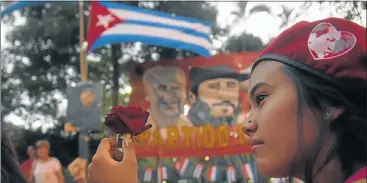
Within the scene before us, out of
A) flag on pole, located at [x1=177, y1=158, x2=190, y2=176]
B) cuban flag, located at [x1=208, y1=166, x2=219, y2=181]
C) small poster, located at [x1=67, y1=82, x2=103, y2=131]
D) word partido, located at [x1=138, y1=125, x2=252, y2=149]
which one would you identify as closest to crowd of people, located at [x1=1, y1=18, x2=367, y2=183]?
small poster, located at [x1=67, y1=82, x2=103, y2=131]

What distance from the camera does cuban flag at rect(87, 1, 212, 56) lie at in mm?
9383

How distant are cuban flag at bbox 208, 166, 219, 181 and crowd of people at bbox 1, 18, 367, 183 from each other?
825 cm

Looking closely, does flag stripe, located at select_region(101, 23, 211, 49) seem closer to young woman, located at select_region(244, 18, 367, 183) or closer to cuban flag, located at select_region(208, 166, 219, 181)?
cuban flag, located at select_region(208, 166, 219, 181)

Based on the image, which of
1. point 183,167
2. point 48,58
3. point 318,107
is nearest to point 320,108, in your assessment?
point 318,107

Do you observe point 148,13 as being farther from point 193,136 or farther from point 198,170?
point 198,170

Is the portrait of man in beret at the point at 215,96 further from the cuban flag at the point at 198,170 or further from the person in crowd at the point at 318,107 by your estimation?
the person in crowd at the point at 318,107

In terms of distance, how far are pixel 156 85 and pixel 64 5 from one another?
3942 millimetres

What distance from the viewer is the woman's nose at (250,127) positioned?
161 centimetres

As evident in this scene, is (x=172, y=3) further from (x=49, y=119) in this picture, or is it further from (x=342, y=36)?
(x=342, y=36)

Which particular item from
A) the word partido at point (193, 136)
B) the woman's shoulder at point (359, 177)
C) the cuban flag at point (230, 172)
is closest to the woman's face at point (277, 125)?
the woman's shoulder at point (359, 177)

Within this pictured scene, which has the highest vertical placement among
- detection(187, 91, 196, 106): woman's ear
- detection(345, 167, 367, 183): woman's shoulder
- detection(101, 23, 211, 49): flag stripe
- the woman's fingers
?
detection(101, 23, 211, 49): flag stripe

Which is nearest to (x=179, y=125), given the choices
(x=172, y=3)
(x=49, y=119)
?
(x=172, y=3)

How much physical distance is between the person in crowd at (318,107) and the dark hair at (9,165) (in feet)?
4.65

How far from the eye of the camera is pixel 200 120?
1028 centimetres
